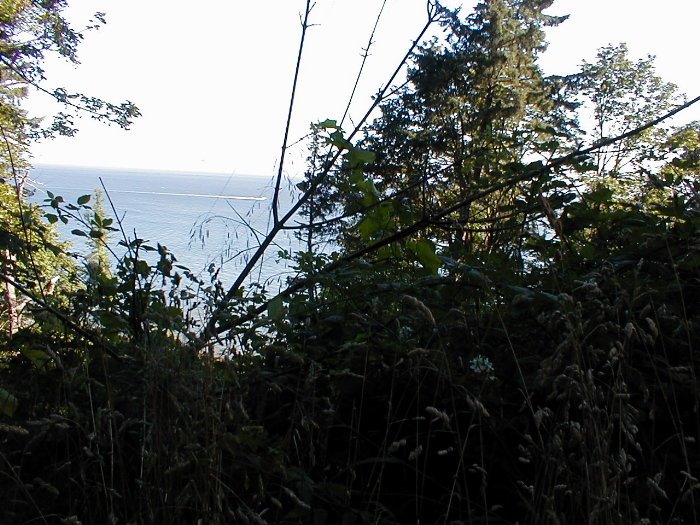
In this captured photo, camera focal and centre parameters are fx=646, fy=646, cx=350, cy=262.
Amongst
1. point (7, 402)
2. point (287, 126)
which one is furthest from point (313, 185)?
point (7, 402)

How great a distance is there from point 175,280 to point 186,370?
1.63ft

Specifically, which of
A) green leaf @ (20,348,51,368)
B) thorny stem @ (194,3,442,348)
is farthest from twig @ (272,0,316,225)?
green leaf @ (20,348,51,368)

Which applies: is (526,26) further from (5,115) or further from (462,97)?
(5,115)

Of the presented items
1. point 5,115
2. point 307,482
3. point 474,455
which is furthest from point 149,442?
point 5,115

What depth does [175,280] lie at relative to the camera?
1897 mm

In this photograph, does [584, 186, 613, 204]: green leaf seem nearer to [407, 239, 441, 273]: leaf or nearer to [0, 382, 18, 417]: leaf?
[407, 239, 441, 273]: leaf

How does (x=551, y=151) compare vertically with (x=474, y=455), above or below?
above

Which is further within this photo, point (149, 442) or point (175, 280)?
point (175, 280)

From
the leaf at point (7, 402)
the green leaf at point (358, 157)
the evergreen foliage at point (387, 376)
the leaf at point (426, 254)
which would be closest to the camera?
the evergreen foliage at point (387, 376)

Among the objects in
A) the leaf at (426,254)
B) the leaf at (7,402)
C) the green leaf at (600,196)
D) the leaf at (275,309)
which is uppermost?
the green leaf at (600,196)

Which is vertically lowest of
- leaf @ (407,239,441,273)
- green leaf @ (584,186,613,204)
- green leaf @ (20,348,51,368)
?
green leaf @ (20,348,51,368)

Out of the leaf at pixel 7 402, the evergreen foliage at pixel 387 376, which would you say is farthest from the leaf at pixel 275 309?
the leaf at pixel 7 402

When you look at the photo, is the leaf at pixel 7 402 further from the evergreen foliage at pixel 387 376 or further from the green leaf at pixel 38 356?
the green leaf at pixel 38 356

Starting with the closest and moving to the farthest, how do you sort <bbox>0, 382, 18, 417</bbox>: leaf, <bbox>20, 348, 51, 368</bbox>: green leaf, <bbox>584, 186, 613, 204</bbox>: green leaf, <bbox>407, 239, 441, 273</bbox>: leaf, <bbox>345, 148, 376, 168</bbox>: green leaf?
1. <bbox>0, 382, 18, 417</bbox>: leaf
2. <bbox>20, 348, 51, 368</bbox>: green leaf
3. <bbox>407, 239, 441, 273</bbox>: leaf
4. <bbox>345, 148, 376, 168</bbox>: green leaf
5. <bbox>584, 186, 613, 204</bbox>: green leaf
